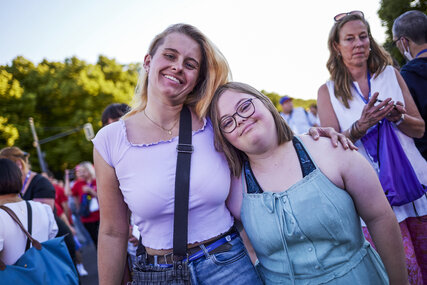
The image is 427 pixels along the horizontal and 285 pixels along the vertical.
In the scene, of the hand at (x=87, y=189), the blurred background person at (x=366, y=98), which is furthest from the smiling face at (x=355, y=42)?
the hand at (x=87, y=189)

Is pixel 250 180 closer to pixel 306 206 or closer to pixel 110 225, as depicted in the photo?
pixel 306 206

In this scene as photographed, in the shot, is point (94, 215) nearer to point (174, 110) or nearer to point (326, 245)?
point (174, 110)

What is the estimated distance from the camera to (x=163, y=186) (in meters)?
1.81

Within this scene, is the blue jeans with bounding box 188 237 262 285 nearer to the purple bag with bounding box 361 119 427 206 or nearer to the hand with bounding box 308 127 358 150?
the hand with bounding box 308 127 358 150

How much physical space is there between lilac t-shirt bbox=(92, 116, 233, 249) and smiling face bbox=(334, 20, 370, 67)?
56.8 inches

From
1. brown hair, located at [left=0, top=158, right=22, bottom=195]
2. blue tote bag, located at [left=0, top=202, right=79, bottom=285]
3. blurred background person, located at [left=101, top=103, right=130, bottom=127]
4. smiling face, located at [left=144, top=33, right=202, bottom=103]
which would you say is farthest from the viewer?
blurred background person, located at [left=101, top=103, right=130, bottom=127]

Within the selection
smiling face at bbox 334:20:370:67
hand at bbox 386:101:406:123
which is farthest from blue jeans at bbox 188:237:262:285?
smiling face at bbox 334:20:370:67

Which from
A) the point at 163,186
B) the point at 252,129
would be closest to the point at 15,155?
the point at 163,186

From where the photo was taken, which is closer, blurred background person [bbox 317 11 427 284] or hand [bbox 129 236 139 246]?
blurred background person [bbox 317 11 427 284]

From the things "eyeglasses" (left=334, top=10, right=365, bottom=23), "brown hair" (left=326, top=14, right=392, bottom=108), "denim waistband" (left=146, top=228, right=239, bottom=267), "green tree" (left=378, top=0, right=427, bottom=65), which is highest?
"green tree" (left=378, top=0, right=427, bottom=65)

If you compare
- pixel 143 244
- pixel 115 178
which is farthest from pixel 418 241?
pixel 115 178

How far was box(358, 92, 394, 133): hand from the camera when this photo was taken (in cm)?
216

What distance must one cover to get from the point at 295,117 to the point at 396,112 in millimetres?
6598

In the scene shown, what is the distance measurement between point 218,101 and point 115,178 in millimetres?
807
